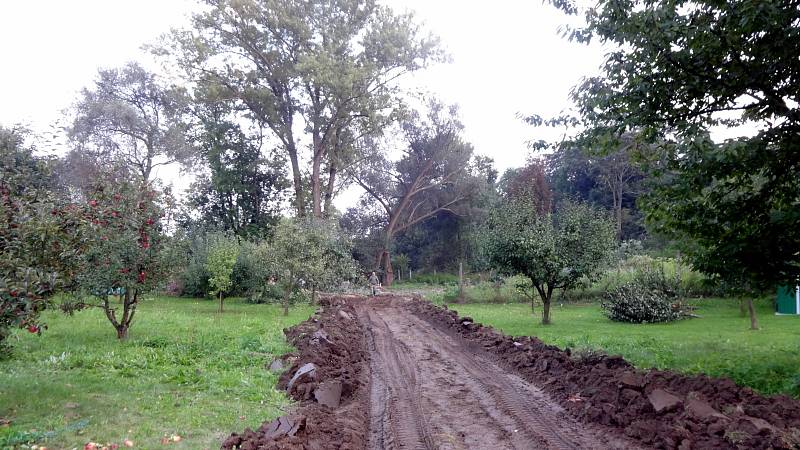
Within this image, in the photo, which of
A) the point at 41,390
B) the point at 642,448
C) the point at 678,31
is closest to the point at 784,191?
the point at 678,31

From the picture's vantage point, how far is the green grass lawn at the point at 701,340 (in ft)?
29.1

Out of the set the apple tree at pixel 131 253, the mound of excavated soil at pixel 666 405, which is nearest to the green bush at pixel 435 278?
the apple tree at pixel 131 253

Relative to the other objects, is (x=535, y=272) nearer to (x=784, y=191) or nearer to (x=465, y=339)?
(x=465, y=339)

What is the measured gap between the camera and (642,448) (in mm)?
5629

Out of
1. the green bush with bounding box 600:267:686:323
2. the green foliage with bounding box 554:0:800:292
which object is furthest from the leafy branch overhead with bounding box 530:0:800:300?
the green bush with bounding box 600:267:686:323

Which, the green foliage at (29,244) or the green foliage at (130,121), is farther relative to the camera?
the green foliage at (130,121)

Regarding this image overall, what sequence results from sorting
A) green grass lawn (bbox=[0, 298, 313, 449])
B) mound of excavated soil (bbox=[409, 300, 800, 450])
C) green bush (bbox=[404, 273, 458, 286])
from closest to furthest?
mound of excavated soil (bbox=[409, 300, 800, 450])
green grass lawn (bbox=[0, 298, 313, 449])
green bush (bbox=[404, 273, 458, 286])

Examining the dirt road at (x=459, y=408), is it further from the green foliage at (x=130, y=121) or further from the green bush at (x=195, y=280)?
the green foliage at (x=130, y=121)

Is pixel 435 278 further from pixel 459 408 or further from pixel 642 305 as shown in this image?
pixel 459 408

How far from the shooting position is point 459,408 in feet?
24.3

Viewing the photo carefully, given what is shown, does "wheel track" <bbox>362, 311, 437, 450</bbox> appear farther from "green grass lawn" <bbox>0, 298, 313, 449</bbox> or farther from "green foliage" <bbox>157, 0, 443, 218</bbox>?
"green foliage" <bbox>157, 0, 443, 218</bbox>

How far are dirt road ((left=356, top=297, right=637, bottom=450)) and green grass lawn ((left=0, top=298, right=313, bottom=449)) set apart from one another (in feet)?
5.33

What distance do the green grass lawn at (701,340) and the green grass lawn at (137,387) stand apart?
6.82 m

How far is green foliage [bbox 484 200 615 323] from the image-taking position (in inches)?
657
